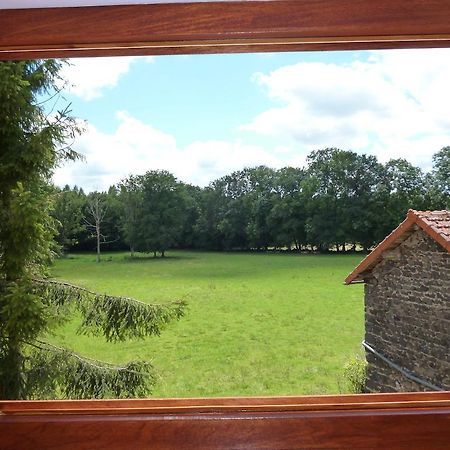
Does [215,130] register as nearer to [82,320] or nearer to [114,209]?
[114,209]

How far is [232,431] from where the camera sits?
4.31 ft

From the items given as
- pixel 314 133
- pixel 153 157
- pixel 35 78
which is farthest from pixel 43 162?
pixel 314 133

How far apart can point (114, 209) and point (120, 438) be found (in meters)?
0.91

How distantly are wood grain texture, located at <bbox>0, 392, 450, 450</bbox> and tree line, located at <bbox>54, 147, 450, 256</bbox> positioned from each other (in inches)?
25.4

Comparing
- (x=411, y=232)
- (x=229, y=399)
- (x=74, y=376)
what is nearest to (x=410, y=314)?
(x=411, y=232)

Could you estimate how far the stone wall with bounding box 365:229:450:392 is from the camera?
5.67ft

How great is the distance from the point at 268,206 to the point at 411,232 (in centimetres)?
51

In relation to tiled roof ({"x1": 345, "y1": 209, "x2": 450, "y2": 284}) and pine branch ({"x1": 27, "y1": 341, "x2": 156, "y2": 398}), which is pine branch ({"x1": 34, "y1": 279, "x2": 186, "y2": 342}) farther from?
tiled roof ({"x1": 345, "y1": 209, "x2": 450, "y2": 284})

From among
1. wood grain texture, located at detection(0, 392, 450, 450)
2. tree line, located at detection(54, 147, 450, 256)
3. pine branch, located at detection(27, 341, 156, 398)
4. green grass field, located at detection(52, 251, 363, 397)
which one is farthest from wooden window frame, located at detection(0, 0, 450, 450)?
pine branch, located at detection(27, 341, 156, 398)

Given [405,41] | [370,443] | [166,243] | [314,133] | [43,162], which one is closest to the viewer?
[370,443]

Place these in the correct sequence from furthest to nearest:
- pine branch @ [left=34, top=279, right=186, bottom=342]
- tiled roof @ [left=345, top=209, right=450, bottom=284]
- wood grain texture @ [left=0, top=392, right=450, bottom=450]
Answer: pine branch @ [left=34, top=279, right=186, bottom=342] < tiled roof @ [left=345, top=209, right=450, bottom=284] < wood grain texture @ [left=0, top=392, right=450, bottom=450]

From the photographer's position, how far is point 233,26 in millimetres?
1377

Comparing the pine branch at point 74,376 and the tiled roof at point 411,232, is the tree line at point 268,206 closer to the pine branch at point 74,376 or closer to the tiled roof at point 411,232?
the tiled roof at point 411,232

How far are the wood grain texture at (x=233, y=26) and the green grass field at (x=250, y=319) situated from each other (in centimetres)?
78
